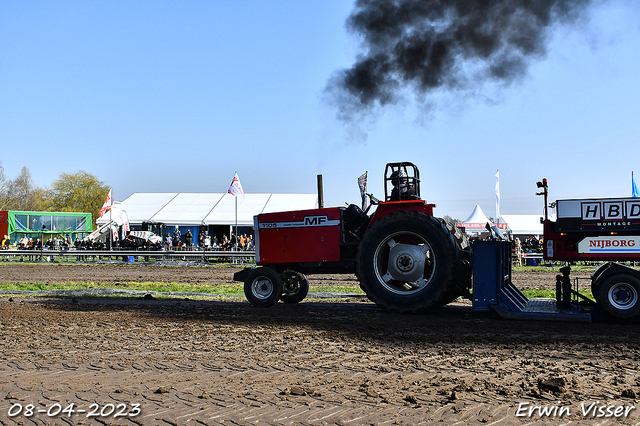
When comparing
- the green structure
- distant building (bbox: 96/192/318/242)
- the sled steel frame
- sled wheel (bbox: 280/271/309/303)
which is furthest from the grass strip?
the green structure

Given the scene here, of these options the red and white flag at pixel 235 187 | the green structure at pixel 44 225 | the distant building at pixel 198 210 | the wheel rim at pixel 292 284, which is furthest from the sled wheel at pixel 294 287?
the green structure at pixel 44 225

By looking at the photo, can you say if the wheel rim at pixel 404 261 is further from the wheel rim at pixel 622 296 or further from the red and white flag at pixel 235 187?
the red and white flag at pixel 235 187

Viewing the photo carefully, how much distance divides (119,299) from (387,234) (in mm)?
6148

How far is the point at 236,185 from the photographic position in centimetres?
2848

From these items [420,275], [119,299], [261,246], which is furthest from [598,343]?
[119,299]

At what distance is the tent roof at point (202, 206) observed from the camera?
34719mm

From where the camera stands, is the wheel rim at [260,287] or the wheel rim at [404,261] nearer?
the wheel rim at [404,261]

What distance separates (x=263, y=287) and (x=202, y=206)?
28066 millimetres

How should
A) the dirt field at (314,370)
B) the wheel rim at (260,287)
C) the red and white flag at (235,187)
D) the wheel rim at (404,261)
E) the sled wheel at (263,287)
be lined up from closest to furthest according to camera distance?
the dirt field at (314,370) → the wheel rim at (404,261) → the sled wheel at (263,287) → the wheel rim at (260,287) → the red and white flag at (235,187)

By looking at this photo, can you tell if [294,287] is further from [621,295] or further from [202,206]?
[202,206]

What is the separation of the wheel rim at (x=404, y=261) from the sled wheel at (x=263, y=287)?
76.9 inches

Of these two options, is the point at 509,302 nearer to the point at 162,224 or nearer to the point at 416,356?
the point at 416,356

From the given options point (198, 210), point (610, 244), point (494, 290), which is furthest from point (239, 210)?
point (610, 244)

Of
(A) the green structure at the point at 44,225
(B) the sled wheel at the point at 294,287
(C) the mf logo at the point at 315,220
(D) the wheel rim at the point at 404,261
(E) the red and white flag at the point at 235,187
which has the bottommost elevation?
(B) the sled wheel at the point at 294,287
